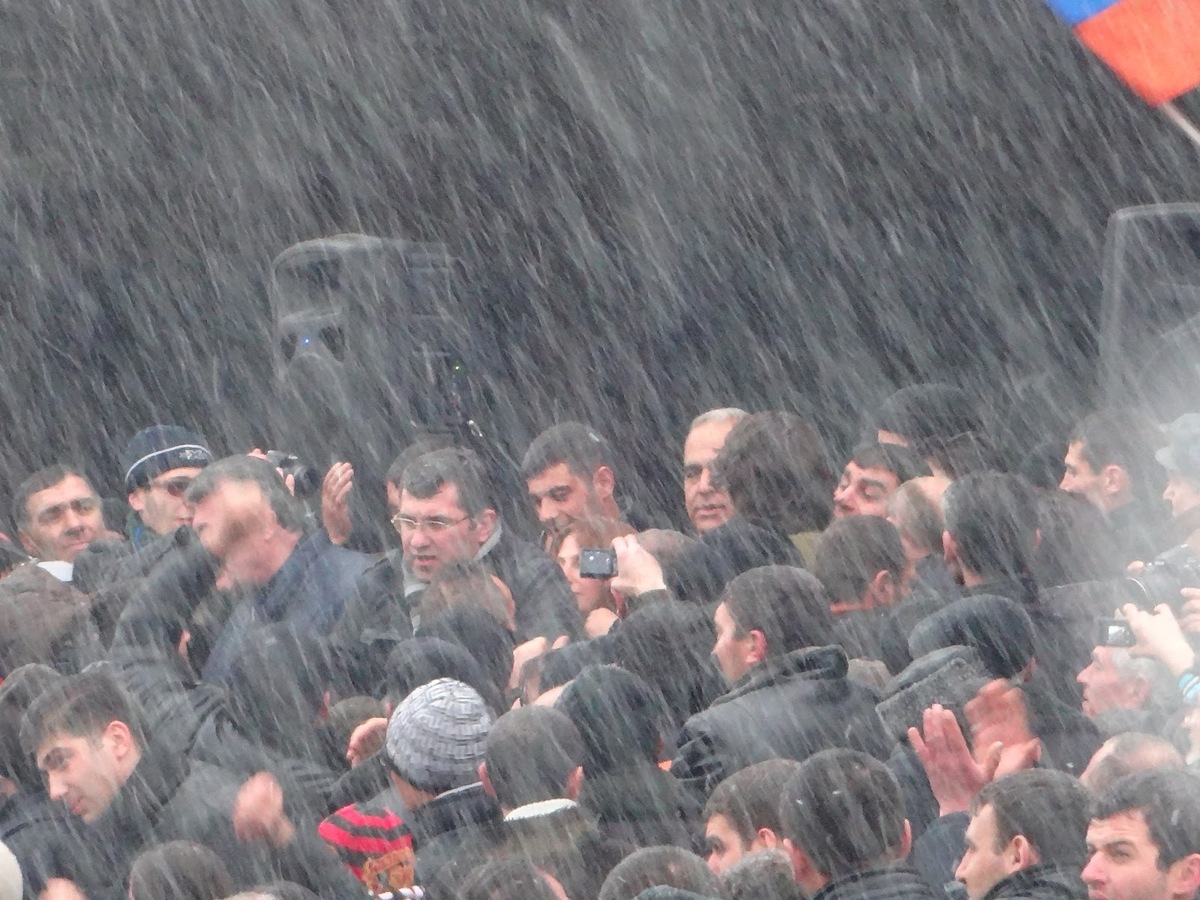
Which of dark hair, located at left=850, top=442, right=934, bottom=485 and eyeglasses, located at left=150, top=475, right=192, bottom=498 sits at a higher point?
eyeglasses, located at left=150, top=475, right=192, bottom=498

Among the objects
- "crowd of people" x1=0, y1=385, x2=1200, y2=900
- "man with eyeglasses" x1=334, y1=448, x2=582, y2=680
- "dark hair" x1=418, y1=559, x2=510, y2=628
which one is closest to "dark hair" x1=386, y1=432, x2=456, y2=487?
"crowd of people" x1=0, y1=385, x2=1200, y2=900

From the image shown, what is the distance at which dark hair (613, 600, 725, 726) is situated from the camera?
4.50m

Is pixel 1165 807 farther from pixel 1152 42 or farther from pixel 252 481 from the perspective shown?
pixel 1152 42

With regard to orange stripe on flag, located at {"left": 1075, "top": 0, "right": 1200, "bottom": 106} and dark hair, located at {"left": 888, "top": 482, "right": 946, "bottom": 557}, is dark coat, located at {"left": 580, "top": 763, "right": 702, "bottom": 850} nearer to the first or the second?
dark hair, located at {"left": 888, "top": 482, "right": 946, "bottom": 557}

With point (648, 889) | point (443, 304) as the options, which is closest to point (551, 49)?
point (443, 304)

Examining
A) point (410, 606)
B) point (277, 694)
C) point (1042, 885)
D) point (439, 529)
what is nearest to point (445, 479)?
point (439, 529)

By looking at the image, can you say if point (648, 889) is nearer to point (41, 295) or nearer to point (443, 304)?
point (443, 304)

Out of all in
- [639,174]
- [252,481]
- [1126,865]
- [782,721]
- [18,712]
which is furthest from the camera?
[639,174]

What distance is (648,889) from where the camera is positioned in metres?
3.36

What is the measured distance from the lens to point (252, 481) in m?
5.37

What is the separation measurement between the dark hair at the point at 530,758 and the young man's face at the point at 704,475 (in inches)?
69.6

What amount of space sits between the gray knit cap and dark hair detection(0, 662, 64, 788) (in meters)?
0.79

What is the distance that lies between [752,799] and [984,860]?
1.50 ft

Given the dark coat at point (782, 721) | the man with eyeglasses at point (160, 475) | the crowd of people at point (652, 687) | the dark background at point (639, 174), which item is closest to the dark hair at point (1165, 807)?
the crowd of people at point (652, 687)
